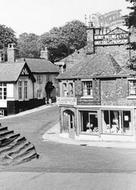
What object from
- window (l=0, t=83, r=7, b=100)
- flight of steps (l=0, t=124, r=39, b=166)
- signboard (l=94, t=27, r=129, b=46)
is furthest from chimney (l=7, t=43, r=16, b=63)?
flight of steps (l=0, t=124, r=39, b=166)

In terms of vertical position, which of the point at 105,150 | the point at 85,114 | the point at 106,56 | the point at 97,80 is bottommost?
the point at 105,150

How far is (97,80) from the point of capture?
125 feet

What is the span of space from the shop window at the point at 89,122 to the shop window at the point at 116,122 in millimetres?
974

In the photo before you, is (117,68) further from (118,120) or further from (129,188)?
(129,188)

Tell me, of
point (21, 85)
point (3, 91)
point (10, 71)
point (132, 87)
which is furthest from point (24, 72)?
point (132, 87)

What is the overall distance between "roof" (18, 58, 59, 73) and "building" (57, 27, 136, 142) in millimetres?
21420

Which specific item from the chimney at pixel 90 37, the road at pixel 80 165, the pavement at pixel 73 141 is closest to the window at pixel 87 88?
the pavement at pixel 73 141

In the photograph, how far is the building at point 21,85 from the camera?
5500cm

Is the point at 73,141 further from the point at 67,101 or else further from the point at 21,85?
the point at 21,85

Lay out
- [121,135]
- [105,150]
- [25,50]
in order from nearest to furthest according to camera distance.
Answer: [105,150]
[121,135]
[25,50]

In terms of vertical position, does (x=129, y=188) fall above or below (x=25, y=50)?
below

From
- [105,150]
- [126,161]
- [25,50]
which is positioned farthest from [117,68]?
[25,50]

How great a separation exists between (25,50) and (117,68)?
73.1 m

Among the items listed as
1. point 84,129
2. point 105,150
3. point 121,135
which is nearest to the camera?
point 105,150
